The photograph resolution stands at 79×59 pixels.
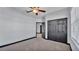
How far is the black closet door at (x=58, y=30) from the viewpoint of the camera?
19.7 feet

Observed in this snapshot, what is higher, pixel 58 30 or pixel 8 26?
pixel 8 26

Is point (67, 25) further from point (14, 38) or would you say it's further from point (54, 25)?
point (14, 38)

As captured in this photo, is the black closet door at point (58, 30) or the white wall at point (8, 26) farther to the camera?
the black closet door at point (58, 30)

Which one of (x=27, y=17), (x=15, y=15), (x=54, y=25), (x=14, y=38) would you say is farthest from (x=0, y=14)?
(x=54, y=25)

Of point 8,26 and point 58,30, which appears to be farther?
point 58,30

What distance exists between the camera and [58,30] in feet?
21.5

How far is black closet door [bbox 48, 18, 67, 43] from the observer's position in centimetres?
601

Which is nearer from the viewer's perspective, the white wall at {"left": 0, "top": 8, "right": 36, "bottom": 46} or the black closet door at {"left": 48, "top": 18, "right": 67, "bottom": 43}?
the white wall at {"left": 0, "top": 8, "right": 36, "bottom": 46}

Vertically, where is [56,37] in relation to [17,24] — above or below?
below
